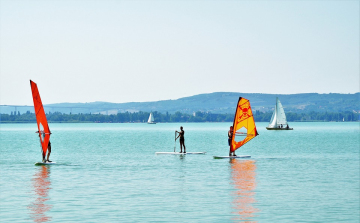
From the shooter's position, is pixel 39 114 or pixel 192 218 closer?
pixel 192 218

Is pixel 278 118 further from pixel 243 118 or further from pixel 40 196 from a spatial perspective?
pixel 40 196

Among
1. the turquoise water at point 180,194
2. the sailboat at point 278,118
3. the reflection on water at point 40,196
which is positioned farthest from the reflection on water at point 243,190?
the sailboat at point 278,118

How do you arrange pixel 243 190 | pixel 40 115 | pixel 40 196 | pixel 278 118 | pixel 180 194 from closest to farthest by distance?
pixel 40 196 < pixel 180 194 < pixel 243 190 < pixel 40 115 < pixel 278 118

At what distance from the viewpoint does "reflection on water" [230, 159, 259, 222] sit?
2448 cm

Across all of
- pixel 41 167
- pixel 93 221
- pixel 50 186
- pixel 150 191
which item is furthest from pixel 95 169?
pixel 93 221

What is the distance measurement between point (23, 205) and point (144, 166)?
22183mm

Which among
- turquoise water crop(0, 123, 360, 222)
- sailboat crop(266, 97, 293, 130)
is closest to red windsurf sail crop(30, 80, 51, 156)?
turquoise water crop(0, 123, 360, 222)

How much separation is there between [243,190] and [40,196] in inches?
383

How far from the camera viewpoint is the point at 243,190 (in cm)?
3184

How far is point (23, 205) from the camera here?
87.4 ft

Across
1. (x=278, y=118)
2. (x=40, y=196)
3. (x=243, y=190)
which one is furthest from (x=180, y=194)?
(x=278, y=118)

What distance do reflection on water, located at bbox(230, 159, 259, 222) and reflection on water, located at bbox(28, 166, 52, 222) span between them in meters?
7.21

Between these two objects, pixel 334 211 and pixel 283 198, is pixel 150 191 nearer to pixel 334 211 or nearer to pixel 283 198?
pixel 283 198

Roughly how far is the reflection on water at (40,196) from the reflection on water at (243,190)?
23.7 ft
